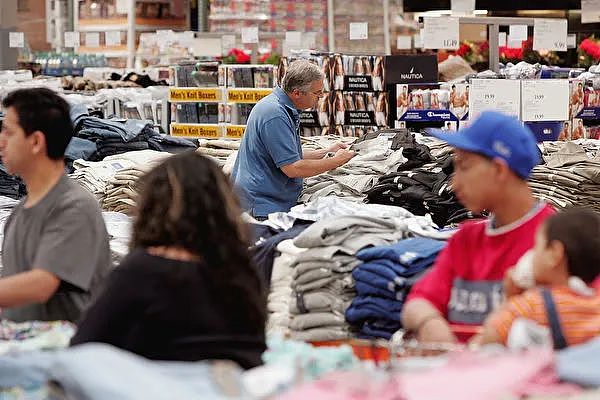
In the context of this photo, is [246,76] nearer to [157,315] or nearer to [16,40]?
[16,40]

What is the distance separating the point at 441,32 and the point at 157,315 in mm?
6511

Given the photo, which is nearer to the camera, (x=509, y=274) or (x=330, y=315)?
(x=509, y=274)

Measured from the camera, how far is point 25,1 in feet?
57.5

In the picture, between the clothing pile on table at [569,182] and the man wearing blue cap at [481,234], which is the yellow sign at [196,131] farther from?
the man wearing blue cap at [481,234]

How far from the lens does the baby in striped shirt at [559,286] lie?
2.81m

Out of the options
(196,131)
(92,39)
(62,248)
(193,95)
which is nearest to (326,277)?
(62,248)

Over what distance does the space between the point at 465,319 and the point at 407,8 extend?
1129cm

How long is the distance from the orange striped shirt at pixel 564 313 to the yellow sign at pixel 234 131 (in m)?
6.19

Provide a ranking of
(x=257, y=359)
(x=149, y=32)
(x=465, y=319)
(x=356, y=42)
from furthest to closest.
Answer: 1. (x=149, y=32)
2. (x=356, y=42)
3. (x=465, y=319)
4. (x=257, y=359)

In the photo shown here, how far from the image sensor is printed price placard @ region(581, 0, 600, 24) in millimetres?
10711

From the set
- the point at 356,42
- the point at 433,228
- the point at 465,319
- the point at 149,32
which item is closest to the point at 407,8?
the point at 356,42

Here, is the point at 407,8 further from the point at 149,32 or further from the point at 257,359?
the point at 257,359

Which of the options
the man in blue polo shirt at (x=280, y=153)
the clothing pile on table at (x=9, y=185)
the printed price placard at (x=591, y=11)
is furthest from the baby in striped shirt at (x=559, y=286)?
the printed price placard at (x=591, y=11)

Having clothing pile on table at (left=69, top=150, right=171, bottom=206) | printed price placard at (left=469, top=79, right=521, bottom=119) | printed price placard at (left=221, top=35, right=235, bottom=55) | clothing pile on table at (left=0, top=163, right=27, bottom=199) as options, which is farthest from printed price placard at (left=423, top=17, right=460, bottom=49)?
printed price placard at (left=221, top=35, right=235, bottom=55)
